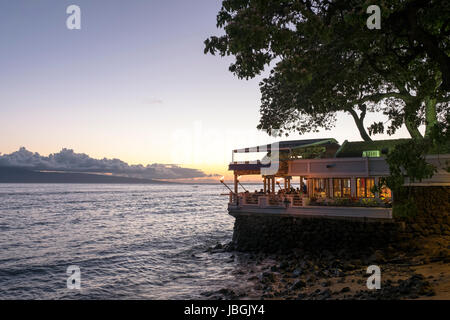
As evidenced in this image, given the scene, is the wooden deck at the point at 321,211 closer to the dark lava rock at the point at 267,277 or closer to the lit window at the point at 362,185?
the lit window at the point at 362,185

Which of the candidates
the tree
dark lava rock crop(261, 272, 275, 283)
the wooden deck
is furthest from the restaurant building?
the tree

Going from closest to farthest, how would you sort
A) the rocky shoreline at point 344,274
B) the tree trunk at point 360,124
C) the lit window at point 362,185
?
the rocky shoreline at point 344,274 → the lit window at point 362,185 → the tree trunk at point 360,124

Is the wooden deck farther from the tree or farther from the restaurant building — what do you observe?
the tree

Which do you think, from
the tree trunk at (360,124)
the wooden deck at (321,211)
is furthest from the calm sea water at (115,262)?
the tree trunk at (360,124)

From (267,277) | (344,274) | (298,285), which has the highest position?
(344,274)

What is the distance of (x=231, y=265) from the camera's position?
22578mm

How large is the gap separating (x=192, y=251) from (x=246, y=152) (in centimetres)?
971

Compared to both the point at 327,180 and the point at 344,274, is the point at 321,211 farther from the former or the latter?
the point at 344,274

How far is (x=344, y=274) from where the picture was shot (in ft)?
53.5

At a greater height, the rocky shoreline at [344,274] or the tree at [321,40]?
the tree at [321,40]

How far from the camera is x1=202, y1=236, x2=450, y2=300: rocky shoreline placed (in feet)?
38.4

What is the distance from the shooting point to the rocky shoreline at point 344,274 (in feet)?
38.4

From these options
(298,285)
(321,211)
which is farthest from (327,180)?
(298,285)
